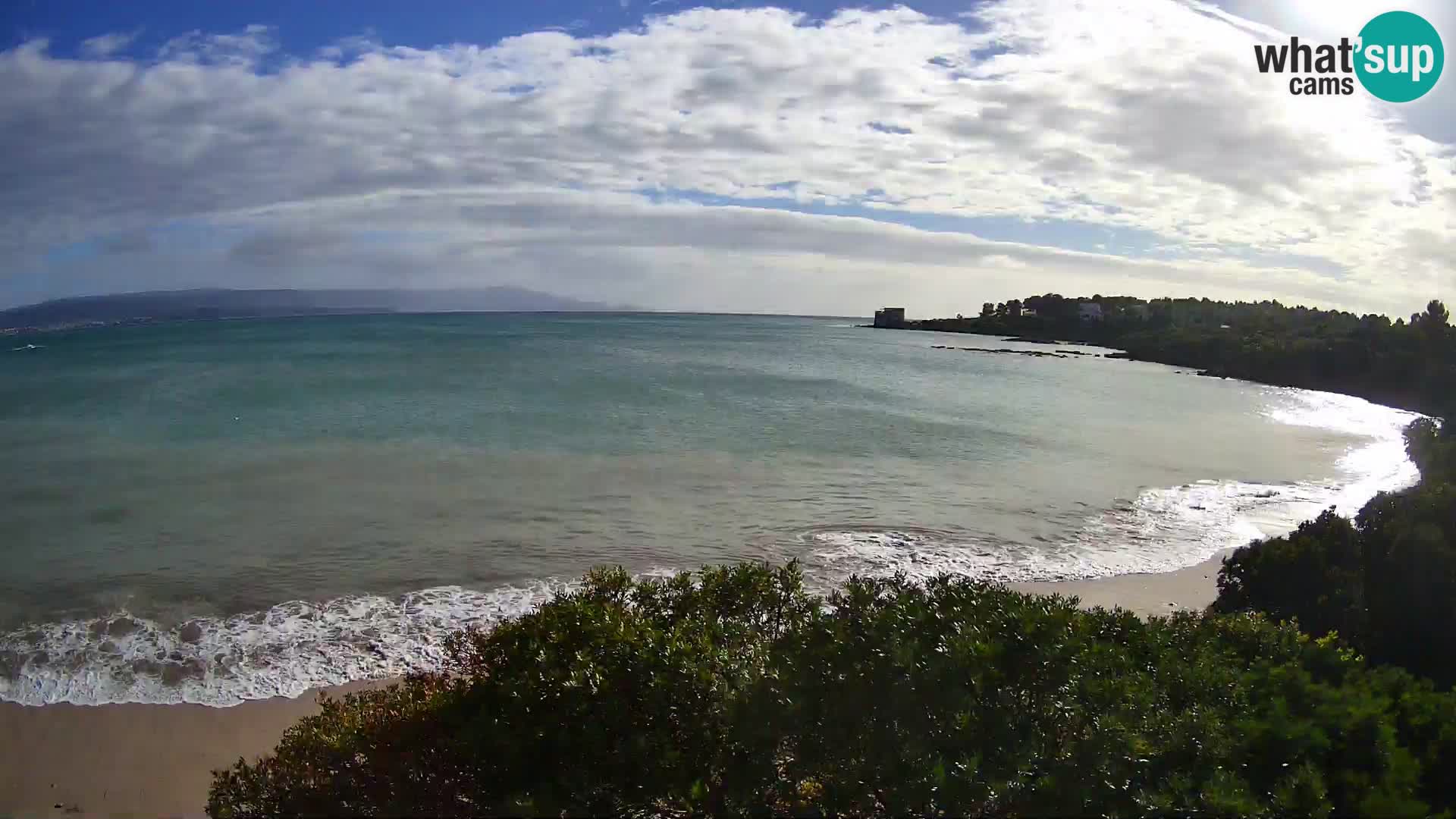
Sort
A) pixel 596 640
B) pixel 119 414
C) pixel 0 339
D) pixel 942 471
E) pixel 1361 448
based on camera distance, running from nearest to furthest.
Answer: pixel 596 640 → pixel 942 471 → pixel 1361 448 → pixel 119 414 → pixel 0 339

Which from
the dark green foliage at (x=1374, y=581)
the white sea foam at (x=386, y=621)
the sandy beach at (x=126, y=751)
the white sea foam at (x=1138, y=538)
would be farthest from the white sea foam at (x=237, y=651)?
the dark green foliage at (x=1374, y=581)

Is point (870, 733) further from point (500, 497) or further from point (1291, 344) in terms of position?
point (1291, 344)

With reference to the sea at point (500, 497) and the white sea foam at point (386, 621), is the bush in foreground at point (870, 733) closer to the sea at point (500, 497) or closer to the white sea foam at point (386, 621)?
the white sea foam at point (386, 621)

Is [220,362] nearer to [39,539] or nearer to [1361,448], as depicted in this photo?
[39,539]

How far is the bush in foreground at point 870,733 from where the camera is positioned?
465 centimetres

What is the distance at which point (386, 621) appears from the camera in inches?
435

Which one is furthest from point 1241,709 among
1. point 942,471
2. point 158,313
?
point 158,313

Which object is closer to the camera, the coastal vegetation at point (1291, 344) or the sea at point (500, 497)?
the sea at point (500, 497)

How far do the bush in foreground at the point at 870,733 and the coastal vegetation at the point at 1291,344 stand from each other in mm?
39560

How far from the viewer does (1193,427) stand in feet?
101

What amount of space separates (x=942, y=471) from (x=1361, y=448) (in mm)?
15999

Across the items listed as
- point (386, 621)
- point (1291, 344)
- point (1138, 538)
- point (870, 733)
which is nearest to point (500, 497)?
point (386, 621)

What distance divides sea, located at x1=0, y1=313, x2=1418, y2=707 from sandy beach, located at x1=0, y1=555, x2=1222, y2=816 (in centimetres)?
36

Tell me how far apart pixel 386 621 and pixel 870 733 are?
8039 mm
